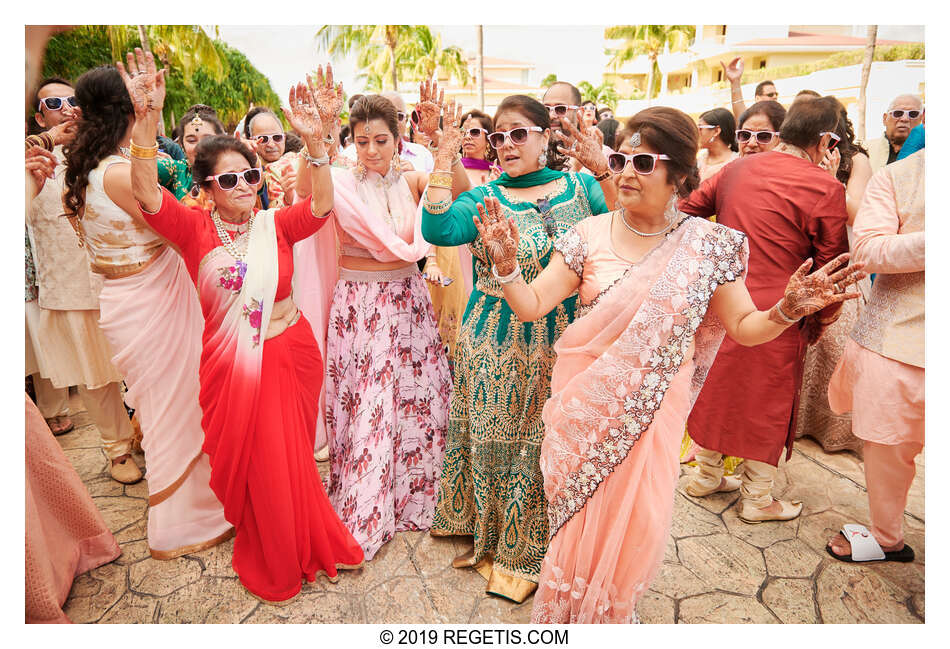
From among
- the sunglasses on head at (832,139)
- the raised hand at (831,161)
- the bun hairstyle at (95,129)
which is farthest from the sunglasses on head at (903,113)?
the bun hairstyle at (95,129)

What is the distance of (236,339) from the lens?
232cm

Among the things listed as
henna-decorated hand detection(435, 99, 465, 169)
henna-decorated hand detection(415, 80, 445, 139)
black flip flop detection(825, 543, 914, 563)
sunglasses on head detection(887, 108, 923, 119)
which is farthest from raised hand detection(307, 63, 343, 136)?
sunglasses on head detection(887, 108, 923, 119)

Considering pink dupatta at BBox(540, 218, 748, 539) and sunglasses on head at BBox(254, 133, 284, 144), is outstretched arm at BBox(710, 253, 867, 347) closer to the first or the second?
pink dupatta at BBox(540, 218, 748, 539)

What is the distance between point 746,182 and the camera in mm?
2822

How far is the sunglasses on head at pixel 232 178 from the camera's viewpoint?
7.52ft

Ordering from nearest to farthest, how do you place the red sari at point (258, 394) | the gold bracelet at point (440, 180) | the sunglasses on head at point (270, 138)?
the gold bracelet at point (440, 180)
the red sari at point (258, 394)
the sunglasses on head at point (270, 138)

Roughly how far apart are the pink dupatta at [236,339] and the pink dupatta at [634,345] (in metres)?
1.20

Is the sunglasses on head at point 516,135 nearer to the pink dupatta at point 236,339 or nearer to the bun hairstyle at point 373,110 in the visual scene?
the bun hairstyle at point 373,110

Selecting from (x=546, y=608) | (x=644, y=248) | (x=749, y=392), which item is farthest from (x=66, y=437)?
(x=749, y=392)

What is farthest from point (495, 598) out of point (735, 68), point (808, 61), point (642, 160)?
point (808, 61)

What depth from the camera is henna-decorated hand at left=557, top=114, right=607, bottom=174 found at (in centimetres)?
240

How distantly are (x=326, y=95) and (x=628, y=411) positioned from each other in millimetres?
1728

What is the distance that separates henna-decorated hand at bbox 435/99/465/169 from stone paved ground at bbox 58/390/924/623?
6.00 feet

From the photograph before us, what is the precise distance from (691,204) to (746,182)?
33 centimetres
